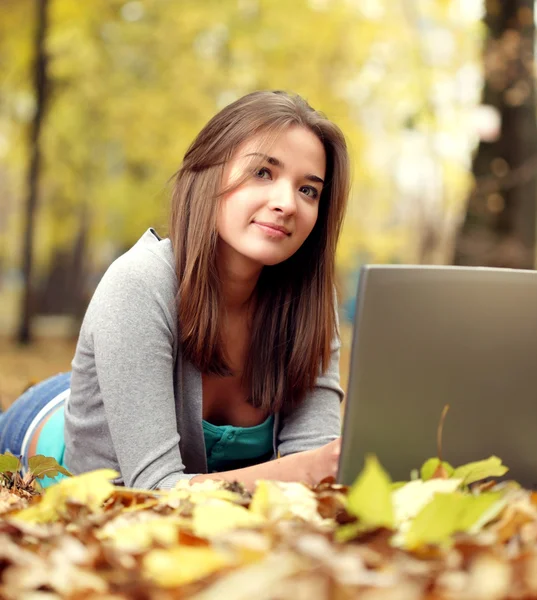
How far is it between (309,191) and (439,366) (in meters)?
1.02

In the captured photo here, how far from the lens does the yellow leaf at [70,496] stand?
99cm

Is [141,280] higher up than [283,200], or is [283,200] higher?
[283,200]

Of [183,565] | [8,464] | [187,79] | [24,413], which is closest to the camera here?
[183,565]

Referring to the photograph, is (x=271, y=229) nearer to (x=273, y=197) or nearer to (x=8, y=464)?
(x=273, y=197)

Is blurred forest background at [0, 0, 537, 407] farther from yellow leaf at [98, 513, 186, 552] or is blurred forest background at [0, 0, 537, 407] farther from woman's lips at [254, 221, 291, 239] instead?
yellow leaf at [98, 513, 186, 552]

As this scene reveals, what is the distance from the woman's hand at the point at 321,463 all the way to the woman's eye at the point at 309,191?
80 centimetres

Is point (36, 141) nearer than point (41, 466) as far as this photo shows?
No

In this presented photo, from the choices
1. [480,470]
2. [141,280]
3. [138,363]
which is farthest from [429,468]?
[141,280]

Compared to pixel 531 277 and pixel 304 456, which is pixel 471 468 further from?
pixel 304 456

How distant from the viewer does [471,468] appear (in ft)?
3.67

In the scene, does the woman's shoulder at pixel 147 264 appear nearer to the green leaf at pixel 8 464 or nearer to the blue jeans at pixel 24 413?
the green leaf at pixel 8 464

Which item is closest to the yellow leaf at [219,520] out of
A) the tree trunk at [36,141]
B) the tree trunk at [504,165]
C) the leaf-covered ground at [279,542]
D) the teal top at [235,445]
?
→ the leaf-covered ground at [279,542]

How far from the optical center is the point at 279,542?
802mm

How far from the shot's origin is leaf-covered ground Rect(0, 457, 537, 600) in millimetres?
698
